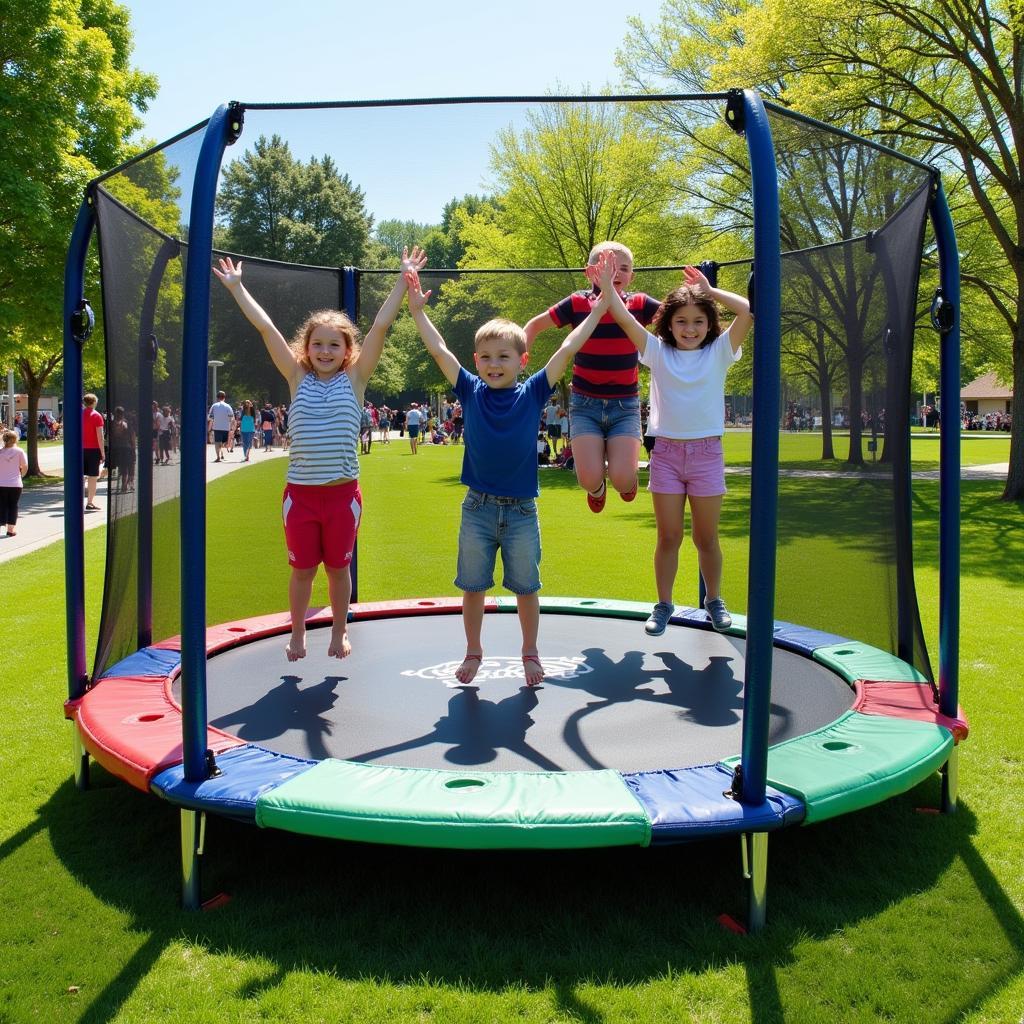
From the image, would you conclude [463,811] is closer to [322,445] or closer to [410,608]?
[322,445]

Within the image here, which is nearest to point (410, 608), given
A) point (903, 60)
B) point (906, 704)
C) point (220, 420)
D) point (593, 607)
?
point (593, 607)

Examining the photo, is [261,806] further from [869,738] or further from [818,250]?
[818,250]

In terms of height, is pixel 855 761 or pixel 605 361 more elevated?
pixel 605 361

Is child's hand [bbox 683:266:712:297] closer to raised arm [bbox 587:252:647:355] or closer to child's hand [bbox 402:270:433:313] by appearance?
raised arm [bbox 587:252:647:355]

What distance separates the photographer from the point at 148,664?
140 inches

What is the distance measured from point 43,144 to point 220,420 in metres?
9.98

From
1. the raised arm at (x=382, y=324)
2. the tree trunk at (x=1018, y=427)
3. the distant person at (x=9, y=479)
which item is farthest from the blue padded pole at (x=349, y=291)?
the tree trunk at (x=1018, y=427)

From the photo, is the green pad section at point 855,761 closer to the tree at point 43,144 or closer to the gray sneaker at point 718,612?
the gray sneaker at point 718,612

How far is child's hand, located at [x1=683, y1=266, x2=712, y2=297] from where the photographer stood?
3.38 m

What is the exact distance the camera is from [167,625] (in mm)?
3938

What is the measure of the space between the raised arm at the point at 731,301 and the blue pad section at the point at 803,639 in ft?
4.44

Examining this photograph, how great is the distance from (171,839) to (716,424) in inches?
94.2

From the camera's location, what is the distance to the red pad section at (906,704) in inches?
117

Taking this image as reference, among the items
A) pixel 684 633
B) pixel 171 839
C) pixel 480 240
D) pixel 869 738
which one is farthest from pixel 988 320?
pixel 171 839
